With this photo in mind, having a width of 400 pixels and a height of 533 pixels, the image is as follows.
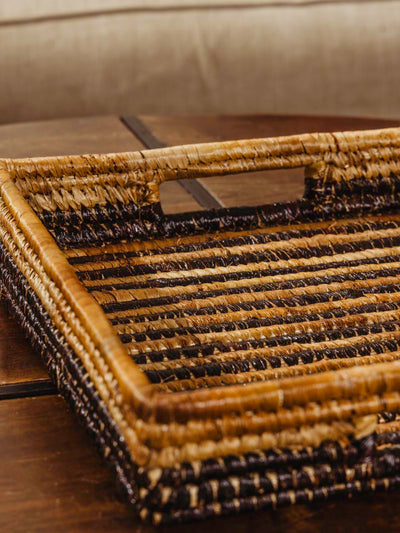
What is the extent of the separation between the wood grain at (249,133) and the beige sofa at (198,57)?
675mm

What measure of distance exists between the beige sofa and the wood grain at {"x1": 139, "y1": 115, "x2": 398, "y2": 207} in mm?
675

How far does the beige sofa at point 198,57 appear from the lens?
1.77 m

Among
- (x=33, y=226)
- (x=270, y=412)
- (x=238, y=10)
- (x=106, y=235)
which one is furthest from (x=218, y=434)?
(x=238, y=10)

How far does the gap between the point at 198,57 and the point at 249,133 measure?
792 millimetres

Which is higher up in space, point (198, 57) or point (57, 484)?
point (57, 484)

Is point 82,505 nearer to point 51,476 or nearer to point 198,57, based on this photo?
point 51,476

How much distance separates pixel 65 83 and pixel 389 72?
2.40 feet

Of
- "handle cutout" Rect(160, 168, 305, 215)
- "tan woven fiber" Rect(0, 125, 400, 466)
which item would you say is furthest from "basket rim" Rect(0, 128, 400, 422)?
"handle cutout" Rect(160, 168, 305, 215)

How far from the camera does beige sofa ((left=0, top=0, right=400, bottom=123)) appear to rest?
1772 mm

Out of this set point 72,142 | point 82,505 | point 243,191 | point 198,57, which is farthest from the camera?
point 198,57

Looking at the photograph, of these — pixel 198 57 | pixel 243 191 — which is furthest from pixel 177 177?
pixel 198 57

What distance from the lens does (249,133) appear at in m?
1.10

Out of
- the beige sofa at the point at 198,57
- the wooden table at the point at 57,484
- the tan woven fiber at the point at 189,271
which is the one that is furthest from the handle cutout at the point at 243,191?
the beige sofa at the point at 198,57

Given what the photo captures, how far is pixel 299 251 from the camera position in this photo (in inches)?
29.4
